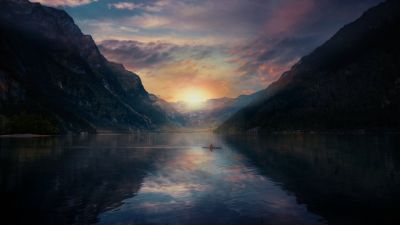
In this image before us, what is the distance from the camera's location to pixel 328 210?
127 feet

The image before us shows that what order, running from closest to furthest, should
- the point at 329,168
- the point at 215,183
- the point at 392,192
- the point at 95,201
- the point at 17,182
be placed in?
the point at 95,201
the point at 392,192
the point at 17,182
the point at 215,183
the point at 329,168

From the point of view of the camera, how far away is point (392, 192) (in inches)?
1889

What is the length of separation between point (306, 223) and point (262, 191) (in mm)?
16871

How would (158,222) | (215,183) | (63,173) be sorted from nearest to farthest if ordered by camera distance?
(158,222) → (215,183) → (63,173)

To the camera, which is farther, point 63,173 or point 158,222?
point 63,173

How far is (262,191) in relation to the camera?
50.2 metres

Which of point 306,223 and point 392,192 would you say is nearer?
point 306,223

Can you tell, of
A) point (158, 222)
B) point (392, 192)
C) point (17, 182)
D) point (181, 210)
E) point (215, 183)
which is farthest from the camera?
point (215, 183)

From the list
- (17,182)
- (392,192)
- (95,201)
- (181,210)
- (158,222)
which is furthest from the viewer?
(17,182)

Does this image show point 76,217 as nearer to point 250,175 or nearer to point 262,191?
point 262,191

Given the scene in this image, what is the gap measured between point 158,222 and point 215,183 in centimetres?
2639

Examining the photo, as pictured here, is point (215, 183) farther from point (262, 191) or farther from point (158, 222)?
point (158, 222)

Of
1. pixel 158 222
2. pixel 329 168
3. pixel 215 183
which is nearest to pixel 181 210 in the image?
pixel 158 222

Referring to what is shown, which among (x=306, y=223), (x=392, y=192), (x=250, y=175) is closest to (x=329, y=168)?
(x=250, y=175)
